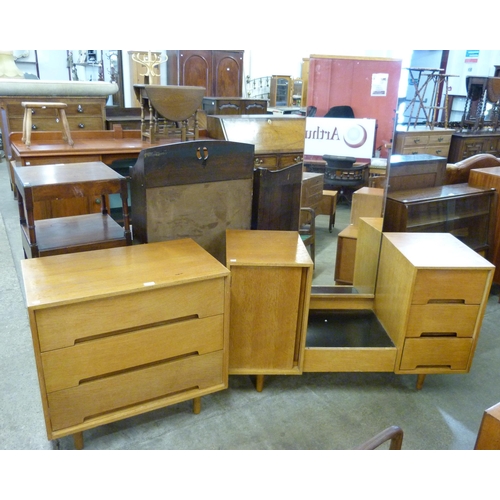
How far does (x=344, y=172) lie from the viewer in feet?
13.6

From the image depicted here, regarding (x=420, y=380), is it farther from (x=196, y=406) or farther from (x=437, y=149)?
(x=437, y=149)

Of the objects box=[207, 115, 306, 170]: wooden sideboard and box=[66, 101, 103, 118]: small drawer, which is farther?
box=[66, 101, 103, 118]: small drawer

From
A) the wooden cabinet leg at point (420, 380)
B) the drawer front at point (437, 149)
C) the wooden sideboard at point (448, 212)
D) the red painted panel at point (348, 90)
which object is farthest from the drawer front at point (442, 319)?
the drawer front at point (437, 149)

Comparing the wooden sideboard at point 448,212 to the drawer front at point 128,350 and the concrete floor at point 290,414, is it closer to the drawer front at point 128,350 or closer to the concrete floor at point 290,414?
the concrete floor at point 290,414

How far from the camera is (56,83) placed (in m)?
3.82

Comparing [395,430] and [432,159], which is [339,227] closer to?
[432,159]

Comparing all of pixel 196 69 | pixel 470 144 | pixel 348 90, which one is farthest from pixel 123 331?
pixel 196 69

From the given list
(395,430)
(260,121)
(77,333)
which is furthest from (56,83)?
(395,430)

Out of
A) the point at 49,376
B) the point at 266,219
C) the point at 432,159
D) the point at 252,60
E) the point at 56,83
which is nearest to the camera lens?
the point at 49,376

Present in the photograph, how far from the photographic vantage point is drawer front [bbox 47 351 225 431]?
1.50m

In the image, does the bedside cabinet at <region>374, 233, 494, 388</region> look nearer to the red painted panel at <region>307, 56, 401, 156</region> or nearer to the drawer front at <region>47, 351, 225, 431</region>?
the drawer front at <region>47, 351, 225, 431</region>

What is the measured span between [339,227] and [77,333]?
2956mm

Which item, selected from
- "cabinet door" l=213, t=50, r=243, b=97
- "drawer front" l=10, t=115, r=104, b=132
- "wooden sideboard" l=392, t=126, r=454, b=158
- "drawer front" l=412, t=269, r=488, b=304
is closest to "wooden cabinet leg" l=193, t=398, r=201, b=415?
"drawer front" l=412, t=269, r=488, b=304

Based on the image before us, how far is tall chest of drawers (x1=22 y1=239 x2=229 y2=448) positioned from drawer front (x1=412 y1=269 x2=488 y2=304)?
79 cm
